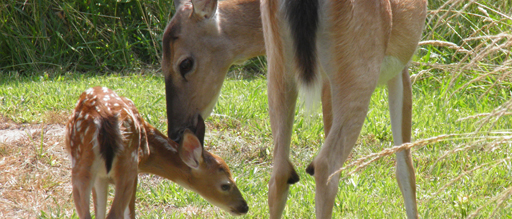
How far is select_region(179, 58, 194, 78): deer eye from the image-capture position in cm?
340

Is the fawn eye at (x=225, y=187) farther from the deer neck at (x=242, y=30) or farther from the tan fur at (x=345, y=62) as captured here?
the tan fur at (x=345, y=62)

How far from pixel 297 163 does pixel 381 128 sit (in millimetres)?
852

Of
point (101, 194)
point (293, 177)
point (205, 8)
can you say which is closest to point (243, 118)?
point (205, 8)

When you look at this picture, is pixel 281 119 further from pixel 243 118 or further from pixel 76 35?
pixel 76 35

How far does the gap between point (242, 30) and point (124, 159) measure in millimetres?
1095

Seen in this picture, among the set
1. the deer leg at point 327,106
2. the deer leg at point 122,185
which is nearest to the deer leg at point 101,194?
the deer leg at point 122,185

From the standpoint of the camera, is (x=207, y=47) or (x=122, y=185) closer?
(x=122, y=185)

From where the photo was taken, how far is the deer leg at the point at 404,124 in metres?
3.22

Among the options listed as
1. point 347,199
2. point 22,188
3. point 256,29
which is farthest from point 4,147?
point 347,199

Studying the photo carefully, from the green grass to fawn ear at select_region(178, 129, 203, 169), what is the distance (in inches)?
13.3

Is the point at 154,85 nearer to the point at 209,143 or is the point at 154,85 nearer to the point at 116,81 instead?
the point at 116,81

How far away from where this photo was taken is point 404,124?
3.28 meters

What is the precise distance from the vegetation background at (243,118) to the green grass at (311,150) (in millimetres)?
11

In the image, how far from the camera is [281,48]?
8.05 feet
